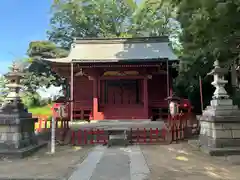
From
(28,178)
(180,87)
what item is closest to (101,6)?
(180,87)

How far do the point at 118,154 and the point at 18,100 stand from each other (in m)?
3.97

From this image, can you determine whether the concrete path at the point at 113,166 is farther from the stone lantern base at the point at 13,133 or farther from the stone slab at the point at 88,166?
the stone lantern base at the point at 13,133

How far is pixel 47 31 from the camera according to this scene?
3300cm

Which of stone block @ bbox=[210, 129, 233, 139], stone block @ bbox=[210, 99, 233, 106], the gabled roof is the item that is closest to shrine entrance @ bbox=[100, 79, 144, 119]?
the gabled roof

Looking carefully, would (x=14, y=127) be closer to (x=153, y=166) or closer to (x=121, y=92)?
(x=153, y=166)

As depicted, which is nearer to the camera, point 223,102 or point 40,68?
point 223,102

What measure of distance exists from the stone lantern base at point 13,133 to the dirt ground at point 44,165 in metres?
0.29

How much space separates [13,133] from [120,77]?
29.1 feet

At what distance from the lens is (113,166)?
20.9 ft

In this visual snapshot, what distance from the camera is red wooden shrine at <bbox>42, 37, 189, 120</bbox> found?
48.8 ft

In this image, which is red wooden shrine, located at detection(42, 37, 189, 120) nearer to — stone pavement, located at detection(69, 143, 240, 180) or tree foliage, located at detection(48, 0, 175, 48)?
stone pavement, located at detection(69, 143, 240, 180)

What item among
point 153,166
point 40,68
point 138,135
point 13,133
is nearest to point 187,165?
point 153,166

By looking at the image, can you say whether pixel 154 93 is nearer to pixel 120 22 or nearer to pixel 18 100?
pixel 18 100

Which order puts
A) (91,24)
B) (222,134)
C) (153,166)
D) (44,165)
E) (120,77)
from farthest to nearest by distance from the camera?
(91,24) < (120,77) < (222,134) < (44,165) < (153,166)
